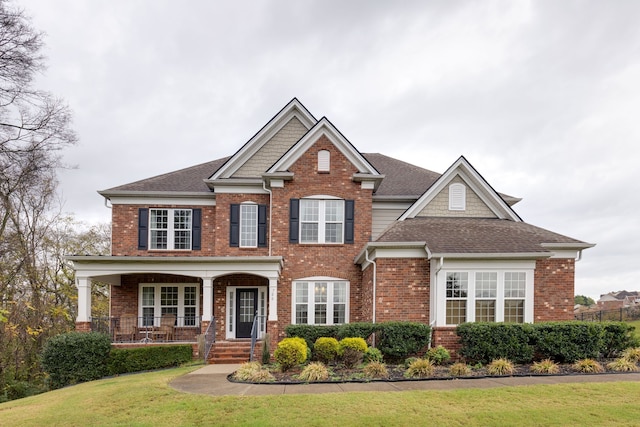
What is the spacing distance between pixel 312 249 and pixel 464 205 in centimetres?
615

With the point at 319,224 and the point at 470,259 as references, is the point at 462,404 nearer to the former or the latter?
the point at 470,259

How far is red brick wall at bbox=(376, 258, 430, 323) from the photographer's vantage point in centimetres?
1394

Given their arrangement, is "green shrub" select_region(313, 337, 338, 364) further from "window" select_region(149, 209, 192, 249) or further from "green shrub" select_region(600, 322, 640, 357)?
"window" select_region(149, 209, 192, 249)

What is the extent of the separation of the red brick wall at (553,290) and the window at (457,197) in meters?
3.39

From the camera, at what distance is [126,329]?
16.3m

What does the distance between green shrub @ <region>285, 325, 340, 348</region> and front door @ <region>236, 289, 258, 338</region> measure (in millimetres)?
4404

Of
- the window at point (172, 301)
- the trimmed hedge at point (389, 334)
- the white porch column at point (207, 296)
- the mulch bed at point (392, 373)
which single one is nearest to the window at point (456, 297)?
the trimmed hedge at point (389, 334)

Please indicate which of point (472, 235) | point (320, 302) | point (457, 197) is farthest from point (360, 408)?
point (457, 197)

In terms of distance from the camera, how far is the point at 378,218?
17.7 metres

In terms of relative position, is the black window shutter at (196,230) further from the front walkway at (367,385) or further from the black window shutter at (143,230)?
the front walkway at (367,385)

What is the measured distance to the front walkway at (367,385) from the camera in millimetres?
9133

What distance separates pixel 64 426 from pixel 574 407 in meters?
9.20

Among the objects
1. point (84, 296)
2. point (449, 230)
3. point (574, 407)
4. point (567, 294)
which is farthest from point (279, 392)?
point (567, 294)

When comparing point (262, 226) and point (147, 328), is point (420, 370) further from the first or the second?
point (147, 328)
